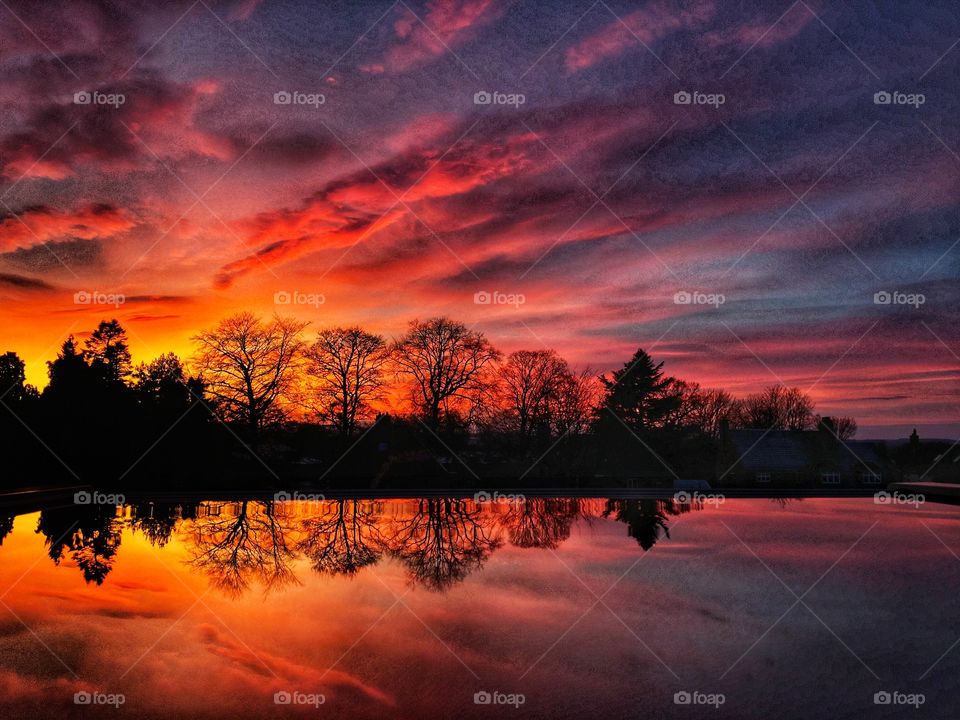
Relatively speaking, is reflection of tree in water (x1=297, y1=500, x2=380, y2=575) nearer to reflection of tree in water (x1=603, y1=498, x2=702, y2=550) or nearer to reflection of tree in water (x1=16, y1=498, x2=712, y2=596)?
reflection of tree in water (x1=16, y1=498, x2=712, y2=596)

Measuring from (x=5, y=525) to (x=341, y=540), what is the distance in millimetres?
13287

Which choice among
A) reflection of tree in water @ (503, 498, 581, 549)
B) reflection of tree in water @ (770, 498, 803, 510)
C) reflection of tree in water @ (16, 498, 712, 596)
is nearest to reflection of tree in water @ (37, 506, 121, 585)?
reflection of tree in water @ (16, 498, 712, 596)

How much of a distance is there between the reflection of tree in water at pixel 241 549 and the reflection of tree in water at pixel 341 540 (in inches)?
30.3

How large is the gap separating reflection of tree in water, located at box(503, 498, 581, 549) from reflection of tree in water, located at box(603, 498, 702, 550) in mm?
1908

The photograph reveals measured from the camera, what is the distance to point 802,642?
1192cm

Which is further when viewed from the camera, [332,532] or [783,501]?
[783,501]

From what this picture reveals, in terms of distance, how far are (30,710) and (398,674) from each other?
14.7ft

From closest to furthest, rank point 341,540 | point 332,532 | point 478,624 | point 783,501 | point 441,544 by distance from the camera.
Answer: point 478,624 → point 441,544 → point 341,540 → point 332,532 → point 783,501

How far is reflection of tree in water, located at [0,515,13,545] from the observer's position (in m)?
24.2

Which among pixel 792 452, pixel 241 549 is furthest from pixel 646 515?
pixel 792 452

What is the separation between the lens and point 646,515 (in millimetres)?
30922

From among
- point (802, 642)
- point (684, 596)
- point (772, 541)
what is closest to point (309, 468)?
point (772, 541)

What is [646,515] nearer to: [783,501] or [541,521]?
[541,521]

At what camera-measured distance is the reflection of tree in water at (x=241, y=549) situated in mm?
16953
